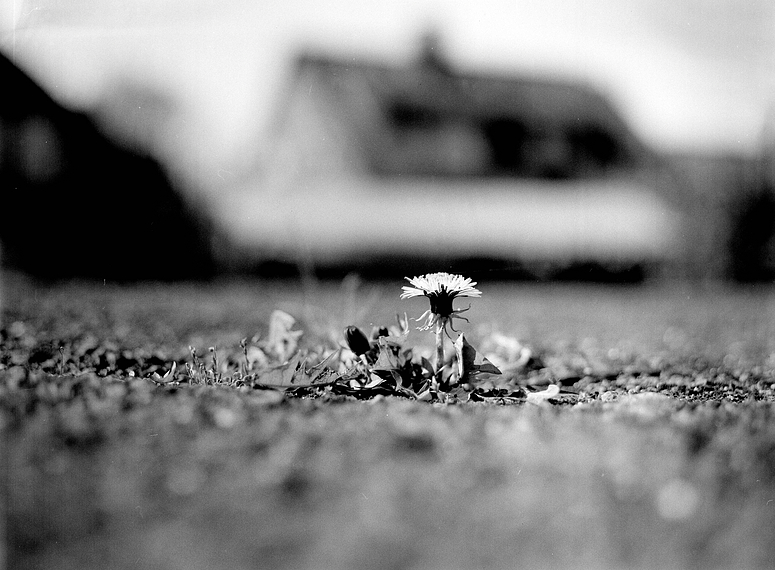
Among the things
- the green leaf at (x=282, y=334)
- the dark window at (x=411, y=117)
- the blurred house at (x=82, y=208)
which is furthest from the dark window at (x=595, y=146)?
the green leaf at (x=282, y=334)

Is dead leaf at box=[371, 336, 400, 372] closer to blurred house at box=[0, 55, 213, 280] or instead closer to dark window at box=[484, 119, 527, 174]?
blurred house at box=[0, 55, 213, 280]

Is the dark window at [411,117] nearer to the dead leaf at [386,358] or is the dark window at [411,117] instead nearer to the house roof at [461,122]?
the house roof at [461,122]

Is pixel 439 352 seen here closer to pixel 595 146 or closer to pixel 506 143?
pixel 506 143

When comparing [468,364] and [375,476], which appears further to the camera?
[468,364]

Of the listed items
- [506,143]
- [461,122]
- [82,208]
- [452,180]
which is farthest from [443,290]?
[506,143]

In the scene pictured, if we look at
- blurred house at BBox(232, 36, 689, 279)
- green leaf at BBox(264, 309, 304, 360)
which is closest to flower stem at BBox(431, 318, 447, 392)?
green leaf at BBox(264, 309, 304, 360)

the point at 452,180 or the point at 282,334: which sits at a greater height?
the point at 452,180
